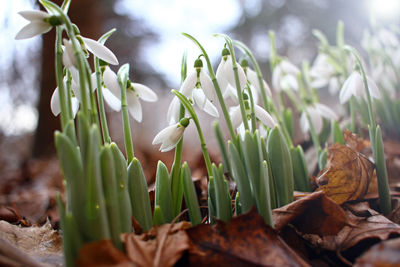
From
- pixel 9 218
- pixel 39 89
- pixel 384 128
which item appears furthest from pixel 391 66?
pixel 39 89

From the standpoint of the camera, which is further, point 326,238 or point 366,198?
point 366,198

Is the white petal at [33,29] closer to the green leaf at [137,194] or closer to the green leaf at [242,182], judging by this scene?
the green leaf at [137,194]

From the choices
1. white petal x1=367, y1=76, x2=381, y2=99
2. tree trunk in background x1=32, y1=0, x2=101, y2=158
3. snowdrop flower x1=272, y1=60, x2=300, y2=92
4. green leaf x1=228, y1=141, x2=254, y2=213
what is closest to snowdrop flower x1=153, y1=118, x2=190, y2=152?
green leaf x1=228, y1=141, x2=254, y2=213

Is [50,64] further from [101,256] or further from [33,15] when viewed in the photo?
[101,256]

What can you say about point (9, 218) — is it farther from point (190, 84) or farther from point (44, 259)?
point (190, 84)

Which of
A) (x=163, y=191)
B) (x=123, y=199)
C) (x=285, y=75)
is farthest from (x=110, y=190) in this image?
(x=285, y=75)

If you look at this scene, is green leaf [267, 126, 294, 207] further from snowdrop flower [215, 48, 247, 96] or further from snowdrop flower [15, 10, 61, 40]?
snowdrop flower [15, 10, 61, 40]
